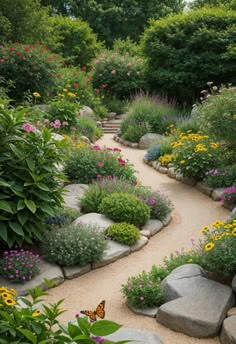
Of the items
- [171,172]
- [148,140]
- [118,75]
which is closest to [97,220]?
[171,172]

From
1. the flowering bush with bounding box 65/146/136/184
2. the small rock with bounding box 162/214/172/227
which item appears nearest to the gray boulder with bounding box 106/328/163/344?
the small rock with bounding box 162/214/172/227

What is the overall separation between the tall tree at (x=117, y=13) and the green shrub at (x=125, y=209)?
23677 millimetres

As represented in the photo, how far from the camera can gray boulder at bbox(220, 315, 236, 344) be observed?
172 inches

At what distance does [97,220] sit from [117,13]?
24.3 metres

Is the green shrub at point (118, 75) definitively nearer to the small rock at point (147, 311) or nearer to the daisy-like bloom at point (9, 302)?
the small rock at point (147, 311)

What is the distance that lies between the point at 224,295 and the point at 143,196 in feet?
10.3

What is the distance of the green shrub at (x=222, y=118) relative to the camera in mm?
9203

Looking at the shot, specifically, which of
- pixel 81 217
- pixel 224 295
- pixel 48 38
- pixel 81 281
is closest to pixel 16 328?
pixel 224 295

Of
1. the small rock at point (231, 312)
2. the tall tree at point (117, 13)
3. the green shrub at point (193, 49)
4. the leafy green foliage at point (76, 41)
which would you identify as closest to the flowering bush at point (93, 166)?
Answer: the small rock at point (231, 312)

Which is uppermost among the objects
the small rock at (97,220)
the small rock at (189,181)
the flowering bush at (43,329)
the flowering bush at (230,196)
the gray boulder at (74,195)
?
the flowering bush at (43,329)

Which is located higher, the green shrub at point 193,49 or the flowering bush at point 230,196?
the green shrub at point 193,49

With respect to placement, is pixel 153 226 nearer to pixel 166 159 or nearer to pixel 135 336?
pixel 135 336

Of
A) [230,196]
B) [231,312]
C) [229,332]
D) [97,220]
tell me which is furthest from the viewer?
[230,196]

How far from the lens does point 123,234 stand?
6.75 m
